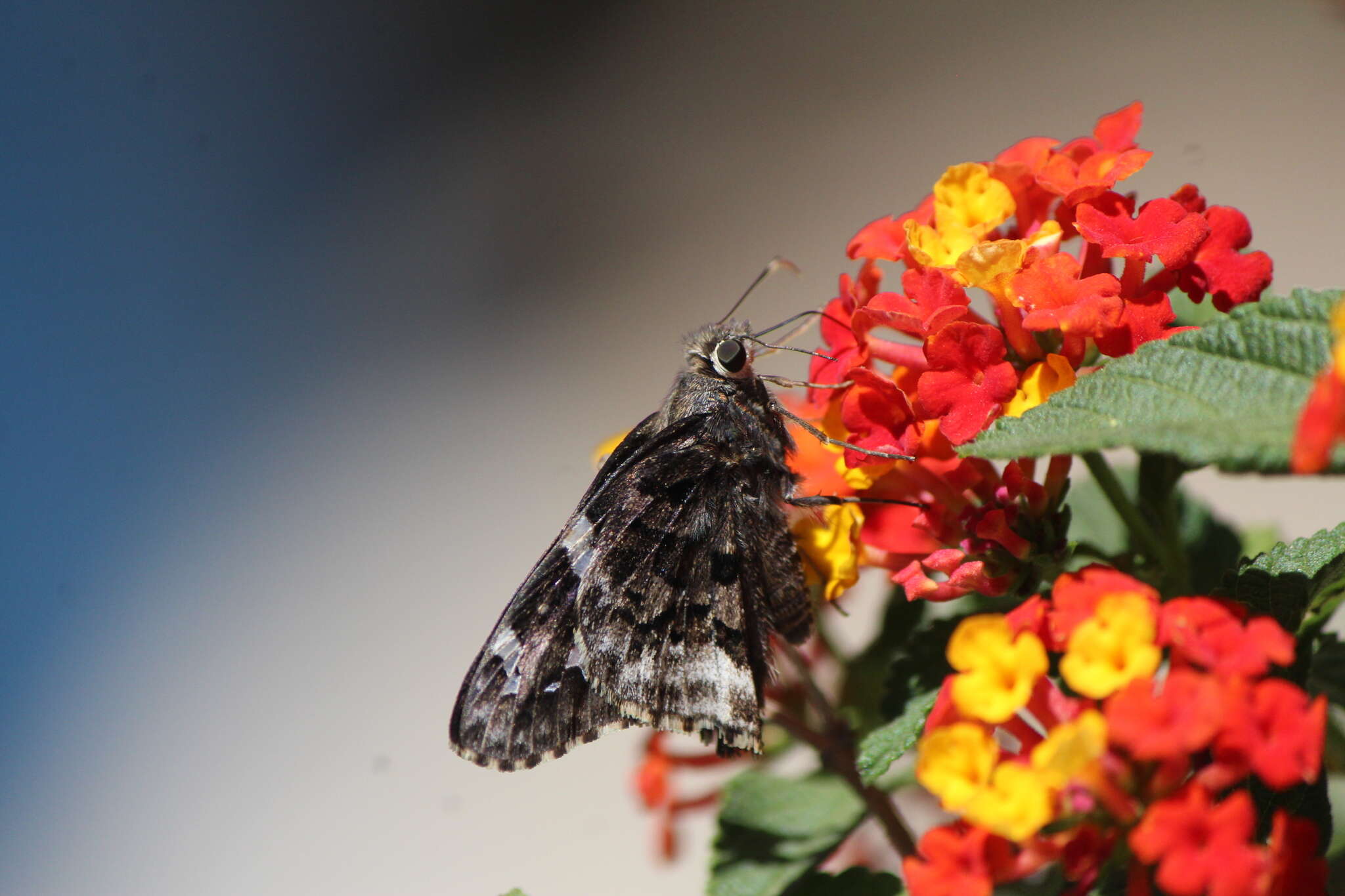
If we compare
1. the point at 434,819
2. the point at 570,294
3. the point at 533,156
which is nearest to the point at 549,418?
the point at 570,294

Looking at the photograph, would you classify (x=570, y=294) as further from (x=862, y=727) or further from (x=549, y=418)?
(x=862, y=727)

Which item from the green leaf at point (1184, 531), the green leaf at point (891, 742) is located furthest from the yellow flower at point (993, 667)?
the green leaf at point (1184, 531)

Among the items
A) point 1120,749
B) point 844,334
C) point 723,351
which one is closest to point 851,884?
point 1120,749

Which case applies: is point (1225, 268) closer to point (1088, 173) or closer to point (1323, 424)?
point (1088, 173)

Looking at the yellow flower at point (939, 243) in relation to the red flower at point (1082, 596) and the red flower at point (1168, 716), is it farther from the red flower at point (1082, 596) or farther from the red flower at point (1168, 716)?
the red flower at point (1168, 716)

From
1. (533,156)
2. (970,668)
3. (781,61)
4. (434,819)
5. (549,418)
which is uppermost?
(533,156)

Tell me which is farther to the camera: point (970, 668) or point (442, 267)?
point (442, 267)
